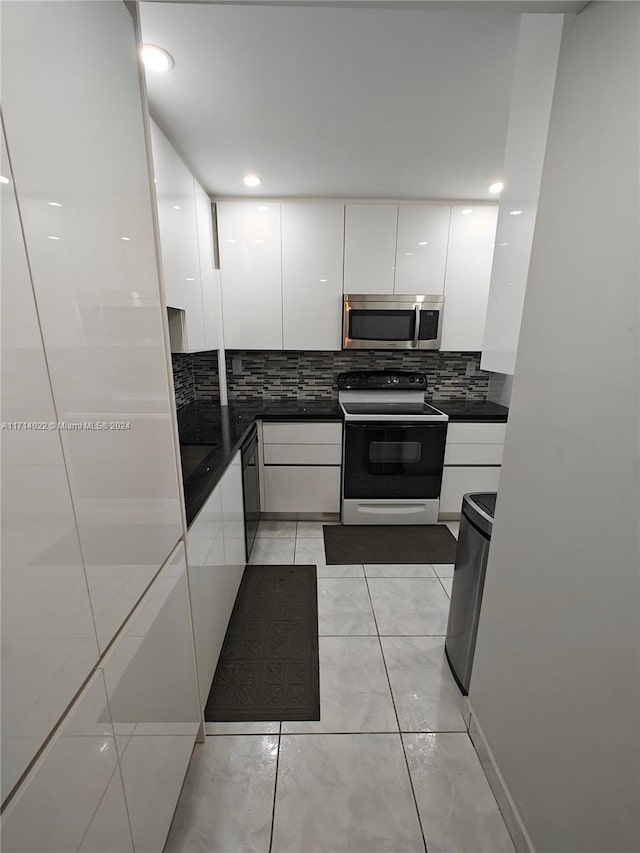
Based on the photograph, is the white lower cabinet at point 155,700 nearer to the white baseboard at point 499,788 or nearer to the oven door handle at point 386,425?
the white baseboard at point 499,788

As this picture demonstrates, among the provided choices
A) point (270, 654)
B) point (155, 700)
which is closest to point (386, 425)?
point (270, 654)

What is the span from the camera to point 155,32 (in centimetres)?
109

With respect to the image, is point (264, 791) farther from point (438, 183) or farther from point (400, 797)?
point (438, 183)

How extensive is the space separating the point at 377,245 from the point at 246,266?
0.99 meters

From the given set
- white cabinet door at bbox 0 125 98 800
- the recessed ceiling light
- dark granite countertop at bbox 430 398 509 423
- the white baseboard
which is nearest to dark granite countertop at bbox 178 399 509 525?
dark granite countertop at bbox 430 398 509 423

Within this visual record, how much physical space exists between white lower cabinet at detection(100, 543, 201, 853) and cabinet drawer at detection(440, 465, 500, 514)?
87.8 inches

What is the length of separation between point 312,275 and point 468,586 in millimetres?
2283

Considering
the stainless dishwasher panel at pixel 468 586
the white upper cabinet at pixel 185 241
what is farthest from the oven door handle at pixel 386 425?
the white upper cabinet at pixel 185 241

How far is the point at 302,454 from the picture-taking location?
9.19 feet

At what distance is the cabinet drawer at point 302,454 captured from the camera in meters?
2.79

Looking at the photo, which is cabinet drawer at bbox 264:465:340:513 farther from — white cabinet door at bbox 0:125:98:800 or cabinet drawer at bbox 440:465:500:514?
white cabinet door at bbox 0:125:98:800

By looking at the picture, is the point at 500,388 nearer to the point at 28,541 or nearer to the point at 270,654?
the point at 270,654

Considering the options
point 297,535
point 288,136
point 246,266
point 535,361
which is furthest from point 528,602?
point 246,266

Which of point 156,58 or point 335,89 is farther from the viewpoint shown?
point 335,89
